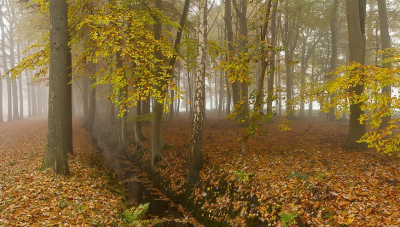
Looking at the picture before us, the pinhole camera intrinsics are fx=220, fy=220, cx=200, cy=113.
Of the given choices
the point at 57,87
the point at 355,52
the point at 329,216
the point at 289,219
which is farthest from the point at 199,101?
the point at 355,52

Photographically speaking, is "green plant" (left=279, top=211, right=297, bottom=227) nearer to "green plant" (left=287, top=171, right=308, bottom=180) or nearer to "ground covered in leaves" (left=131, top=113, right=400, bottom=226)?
"ground covered in leaves" (left=131, top=113, right=400, bottom=226)

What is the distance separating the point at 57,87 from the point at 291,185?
798 centimetres

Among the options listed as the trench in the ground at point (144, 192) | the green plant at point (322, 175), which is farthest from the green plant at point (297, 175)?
the trench in the ground at point (144, 192)

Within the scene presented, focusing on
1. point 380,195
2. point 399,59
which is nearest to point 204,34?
point 399,59

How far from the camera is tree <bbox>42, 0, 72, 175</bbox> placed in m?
7.32

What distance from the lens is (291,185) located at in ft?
20.4

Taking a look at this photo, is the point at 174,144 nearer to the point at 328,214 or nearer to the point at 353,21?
the point at 328,214

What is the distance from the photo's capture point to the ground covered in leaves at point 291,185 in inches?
200

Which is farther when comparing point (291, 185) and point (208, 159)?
point (208, 159)

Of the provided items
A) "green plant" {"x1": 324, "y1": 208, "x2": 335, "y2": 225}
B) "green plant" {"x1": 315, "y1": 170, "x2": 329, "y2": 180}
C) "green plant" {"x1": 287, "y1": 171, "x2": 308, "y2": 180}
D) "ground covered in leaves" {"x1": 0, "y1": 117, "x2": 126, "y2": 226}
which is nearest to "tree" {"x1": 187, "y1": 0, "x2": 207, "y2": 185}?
"ground covered in leaves" {"x1": 0, "y1": 117, "x2": 126, "y2": 226}

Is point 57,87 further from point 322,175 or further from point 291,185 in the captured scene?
point 322,175

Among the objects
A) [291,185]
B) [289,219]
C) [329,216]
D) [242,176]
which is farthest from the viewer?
[242,176]

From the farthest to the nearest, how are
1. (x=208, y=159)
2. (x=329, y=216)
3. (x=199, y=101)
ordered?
(x=208, y=159), (x=199, y=101), (x=329, y=216)

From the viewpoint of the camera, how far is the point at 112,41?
7.35 meters
